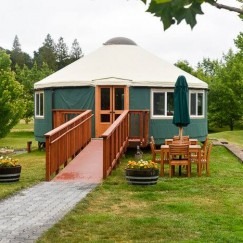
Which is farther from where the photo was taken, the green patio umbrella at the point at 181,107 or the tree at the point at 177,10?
the green patio umbrella at the point at 181,107

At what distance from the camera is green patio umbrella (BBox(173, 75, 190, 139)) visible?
36.0 ft

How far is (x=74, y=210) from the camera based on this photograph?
6.37 m

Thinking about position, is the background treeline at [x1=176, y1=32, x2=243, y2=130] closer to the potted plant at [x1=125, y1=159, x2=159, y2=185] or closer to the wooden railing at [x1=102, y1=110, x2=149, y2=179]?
the wooden railing at [x1=102, y1=110, x2=149, y2=179]

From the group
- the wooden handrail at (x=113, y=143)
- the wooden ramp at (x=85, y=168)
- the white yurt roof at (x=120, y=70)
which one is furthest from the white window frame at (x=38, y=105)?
the wooden handrail at (x=113, y=143)

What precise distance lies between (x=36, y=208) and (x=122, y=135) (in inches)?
235

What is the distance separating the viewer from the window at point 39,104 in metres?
16.3

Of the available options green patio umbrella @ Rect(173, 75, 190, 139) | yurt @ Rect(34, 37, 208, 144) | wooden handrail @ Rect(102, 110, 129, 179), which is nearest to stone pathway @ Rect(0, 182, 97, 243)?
wooden handrail @ Rect(102, 110, 129, 179)

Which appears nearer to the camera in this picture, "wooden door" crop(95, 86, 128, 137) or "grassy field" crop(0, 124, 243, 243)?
"grassy field" crop(0, 124, 243, 243)

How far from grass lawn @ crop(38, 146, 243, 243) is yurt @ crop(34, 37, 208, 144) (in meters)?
5.38

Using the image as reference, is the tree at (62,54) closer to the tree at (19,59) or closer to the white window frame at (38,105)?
the tree at (19,59)

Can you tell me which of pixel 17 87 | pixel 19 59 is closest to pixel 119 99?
pixel 17 87

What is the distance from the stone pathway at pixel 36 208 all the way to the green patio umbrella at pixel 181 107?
3.01m

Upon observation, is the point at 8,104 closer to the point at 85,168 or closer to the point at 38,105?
the point at 38,105

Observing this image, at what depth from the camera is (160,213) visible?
631 centimetres
